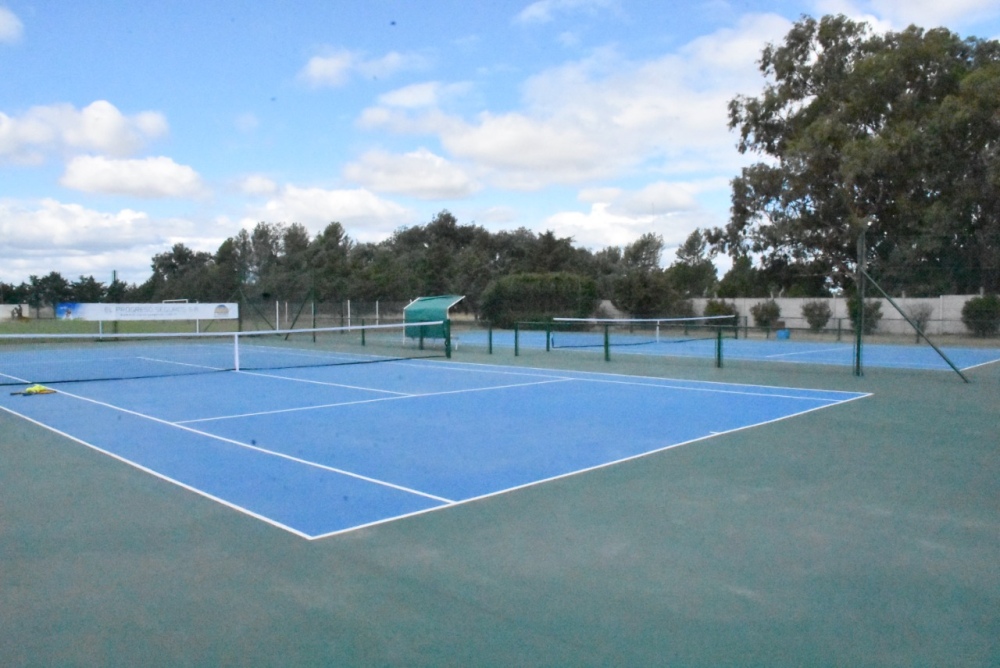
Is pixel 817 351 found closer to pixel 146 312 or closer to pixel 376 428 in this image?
pixel 376 428

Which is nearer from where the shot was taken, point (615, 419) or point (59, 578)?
point (59, 578)

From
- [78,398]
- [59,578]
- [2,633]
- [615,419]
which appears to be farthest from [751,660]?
[78,398]

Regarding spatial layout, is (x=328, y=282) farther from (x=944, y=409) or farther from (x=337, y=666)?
(x=337, y=666)

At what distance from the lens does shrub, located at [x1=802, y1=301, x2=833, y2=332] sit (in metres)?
35.1

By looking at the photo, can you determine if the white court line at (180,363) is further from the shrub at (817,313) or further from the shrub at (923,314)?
the shrub at (817,313)

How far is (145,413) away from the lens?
1122cm

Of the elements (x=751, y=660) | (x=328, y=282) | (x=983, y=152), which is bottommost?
(x=751, y=660)

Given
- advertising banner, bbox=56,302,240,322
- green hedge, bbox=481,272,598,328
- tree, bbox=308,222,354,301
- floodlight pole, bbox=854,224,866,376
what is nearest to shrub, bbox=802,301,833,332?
green hedge, bbox=481,272,598,328

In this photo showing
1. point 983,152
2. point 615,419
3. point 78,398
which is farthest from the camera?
point 983,152

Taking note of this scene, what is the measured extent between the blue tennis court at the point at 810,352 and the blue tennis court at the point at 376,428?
7.03 m

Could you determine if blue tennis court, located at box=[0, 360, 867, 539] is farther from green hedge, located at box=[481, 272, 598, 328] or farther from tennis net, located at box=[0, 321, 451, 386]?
green hedge, located at box=[481, 272, 598, 328]

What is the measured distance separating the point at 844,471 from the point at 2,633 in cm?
680

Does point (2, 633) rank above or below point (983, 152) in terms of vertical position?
below

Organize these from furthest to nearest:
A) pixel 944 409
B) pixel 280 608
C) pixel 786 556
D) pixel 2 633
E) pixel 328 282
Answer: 1. pixel 328 282
2. pixel 944 409
3. pixel 786 556
4. pixel 280 608
5. pixel 2 633
